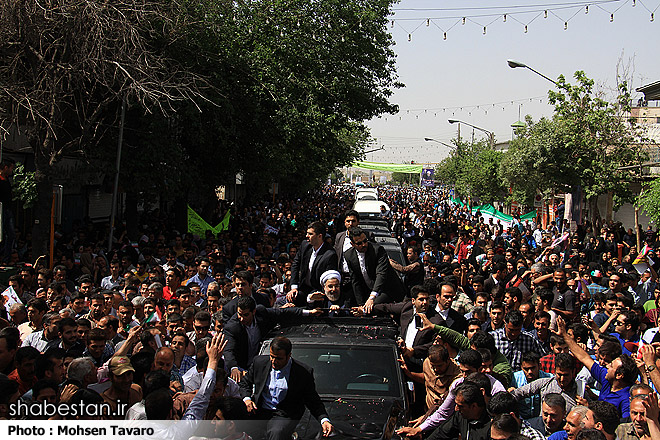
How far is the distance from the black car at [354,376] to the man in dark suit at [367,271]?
52.6 inches

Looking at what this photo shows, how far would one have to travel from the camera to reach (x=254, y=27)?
2264 cm

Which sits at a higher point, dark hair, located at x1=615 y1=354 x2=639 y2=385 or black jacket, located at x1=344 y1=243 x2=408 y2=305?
black jacket, located at x1=344 y1=243 x2=408 y2=305

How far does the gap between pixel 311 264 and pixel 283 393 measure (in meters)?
2.93

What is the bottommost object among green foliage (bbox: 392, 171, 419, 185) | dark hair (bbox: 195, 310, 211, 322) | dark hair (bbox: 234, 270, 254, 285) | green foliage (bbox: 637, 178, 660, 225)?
green foliage (bbox: 392, 171, 419, 185)

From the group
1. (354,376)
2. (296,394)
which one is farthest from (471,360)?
(296,394)

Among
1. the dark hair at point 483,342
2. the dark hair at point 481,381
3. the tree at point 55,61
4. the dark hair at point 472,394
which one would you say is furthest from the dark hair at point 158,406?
the tree at point 55,61

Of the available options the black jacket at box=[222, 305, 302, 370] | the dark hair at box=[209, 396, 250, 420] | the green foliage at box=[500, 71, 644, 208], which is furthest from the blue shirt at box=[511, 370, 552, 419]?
the green foliage at box=[500, 71, 644, 208]

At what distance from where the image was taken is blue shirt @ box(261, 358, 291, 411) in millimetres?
5645

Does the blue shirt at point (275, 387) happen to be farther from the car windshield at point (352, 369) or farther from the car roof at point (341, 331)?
the car roof at point (341, 331)

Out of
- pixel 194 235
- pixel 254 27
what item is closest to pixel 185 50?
pixel 254 27

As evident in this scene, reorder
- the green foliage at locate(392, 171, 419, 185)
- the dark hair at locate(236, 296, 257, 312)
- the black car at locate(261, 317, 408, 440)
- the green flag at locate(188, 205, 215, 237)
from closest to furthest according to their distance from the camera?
the black car at locate(261, 317, 408, 440) < the dark hair at locate(236, 296, 257, 312) < the green flag at locate(188, 205, 215, 237) < the green foliage at locate(392, 171, 419, 185)

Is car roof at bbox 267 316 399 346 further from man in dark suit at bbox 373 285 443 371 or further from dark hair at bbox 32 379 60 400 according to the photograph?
dark hair at bbox 32 379 60 400

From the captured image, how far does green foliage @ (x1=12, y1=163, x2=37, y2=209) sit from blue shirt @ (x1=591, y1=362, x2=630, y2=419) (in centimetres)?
1243

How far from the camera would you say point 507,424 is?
192 inches
